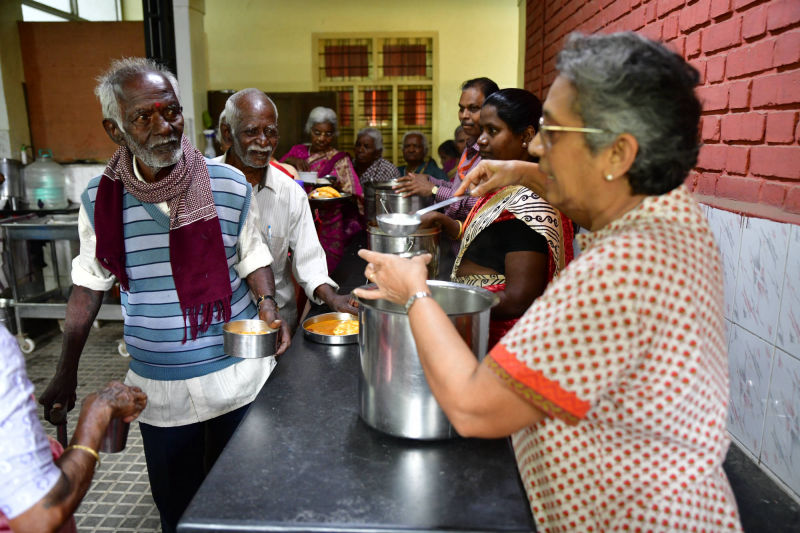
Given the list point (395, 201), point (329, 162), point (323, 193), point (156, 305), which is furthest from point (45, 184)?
point (156, 305)

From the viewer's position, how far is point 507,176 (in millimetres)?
1676

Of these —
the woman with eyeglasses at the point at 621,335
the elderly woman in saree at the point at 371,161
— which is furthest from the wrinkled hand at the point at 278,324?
the elderly woman in saree at the point at 371,161

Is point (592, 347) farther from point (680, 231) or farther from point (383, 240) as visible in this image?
point (383, 240)

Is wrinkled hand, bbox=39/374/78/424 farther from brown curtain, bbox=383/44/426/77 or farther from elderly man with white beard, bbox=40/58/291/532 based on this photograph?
brown curtain, bbox=383/44/426/77

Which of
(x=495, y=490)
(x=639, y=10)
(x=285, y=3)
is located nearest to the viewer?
(x=495, y=490)

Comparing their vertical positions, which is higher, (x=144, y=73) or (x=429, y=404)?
(x=144, y=73)

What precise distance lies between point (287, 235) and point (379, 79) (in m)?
6.13

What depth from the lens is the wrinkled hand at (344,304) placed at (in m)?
2.09

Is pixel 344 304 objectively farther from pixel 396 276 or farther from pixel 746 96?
pixel 746 96

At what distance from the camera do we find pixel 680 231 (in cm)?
95

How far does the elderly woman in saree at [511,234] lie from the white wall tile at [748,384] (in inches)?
22.1

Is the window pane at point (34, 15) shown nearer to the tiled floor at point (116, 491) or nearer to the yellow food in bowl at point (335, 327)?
the tiled floor at point (116, 491)

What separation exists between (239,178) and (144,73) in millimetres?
413

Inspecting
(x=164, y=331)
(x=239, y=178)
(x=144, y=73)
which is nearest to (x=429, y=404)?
(x=164, y=331)
